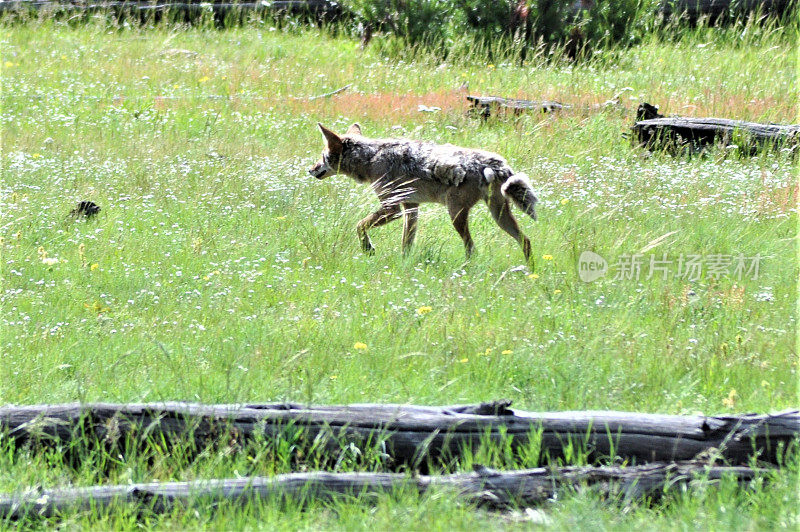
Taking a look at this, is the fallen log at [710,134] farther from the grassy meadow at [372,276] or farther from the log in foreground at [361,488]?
the log in foreground at [361,488]

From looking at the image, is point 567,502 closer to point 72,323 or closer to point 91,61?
point 72,323

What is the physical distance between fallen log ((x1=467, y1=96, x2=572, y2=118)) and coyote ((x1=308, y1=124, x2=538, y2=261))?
3.95m

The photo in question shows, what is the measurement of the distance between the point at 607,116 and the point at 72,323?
818 cm

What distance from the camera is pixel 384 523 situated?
3473mm

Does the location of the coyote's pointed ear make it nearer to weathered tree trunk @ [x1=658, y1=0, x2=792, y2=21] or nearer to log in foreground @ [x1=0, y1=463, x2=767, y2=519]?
log in foreground @ [x1=0, y1=463, x2=767, y2=519]

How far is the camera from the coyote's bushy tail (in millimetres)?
7176

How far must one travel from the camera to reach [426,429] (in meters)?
3.94

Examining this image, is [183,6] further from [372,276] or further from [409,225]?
[372,276]

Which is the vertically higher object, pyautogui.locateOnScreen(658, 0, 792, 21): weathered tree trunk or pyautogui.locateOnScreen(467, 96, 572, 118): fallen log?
pyautogui.locateOnScreen(658, 0, 792, 21): weathered tree trunk

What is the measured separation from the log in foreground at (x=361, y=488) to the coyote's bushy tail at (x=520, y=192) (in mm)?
3803

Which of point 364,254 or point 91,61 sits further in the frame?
point 91,61

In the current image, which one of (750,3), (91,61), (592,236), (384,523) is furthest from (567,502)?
(750,3)

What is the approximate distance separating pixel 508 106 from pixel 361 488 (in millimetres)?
9204

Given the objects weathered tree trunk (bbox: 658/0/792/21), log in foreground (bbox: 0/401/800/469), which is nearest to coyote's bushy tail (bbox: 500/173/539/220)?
log in foreground (bbox: 0/401/800/469)
